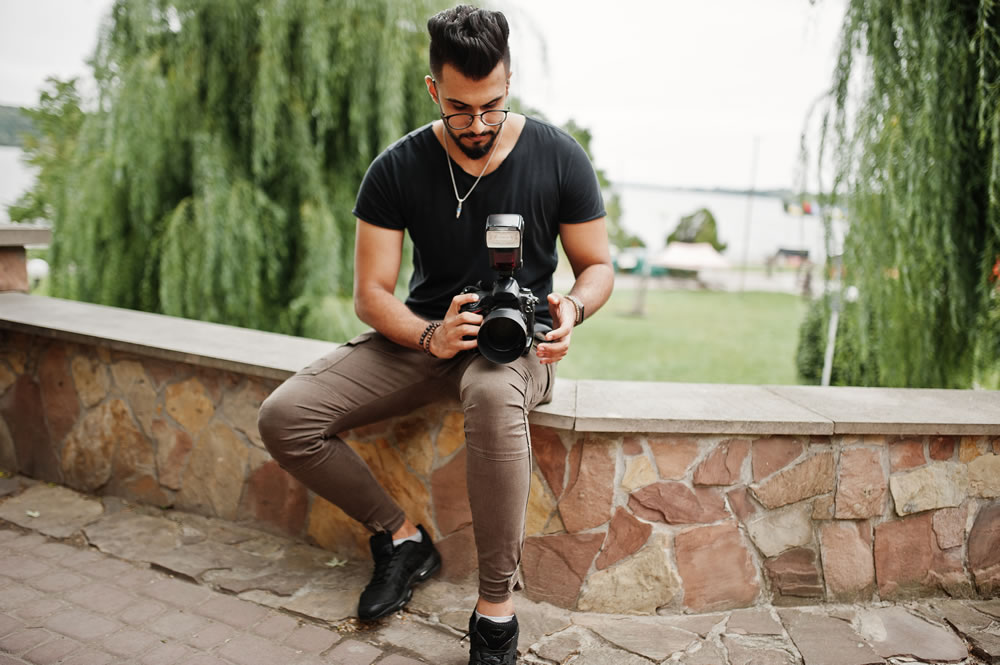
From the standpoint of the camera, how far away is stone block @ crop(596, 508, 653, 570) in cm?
178

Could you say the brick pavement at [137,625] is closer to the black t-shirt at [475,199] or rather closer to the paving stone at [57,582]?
the paving stone at [57,582]

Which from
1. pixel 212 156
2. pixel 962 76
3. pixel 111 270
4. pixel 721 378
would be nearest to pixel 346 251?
pixel 212 156

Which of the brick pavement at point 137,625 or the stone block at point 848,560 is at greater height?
the stone block at point 848,560

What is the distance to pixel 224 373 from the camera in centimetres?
214

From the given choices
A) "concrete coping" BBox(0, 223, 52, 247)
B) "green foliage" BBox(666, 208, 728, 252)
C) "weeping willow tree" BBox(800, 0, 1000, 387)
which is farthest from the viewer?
"green foliage" BBox(666, 208, 728, 252)

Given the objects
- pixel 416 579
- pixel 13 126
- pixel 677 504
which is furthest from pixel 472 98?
pixel 13 126

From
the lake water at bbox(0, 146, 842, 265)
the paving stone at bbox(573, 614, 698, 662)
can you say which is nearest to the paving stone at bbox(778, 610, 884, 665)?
the paving stone at bbox(573, 614, 698, 662)

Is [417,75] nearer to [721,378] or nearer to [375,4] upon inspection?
[375,4]

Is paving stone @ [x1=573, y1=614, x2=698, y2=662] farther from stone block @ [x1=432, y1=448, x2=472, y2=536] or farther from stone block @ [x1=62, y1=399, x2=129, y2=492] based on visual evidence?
stone block @ [x1=62, y1=399, x2=129, y2=492]

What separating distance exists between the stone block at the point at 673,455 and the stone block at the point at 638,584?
175 mm

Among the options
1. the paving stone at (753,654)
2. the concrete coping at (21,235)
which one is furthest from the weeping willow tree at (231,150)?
the paving stone at (753,654)

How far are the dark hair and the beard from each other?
14 cm

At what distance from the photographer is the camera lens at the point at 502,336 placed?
1515 mm

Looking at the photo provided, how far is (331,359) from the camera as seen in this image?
181cm
